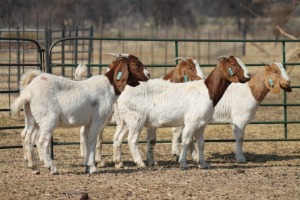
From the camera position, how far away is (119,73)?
11.5 m

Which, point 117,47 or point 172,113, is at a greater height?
point 117,47

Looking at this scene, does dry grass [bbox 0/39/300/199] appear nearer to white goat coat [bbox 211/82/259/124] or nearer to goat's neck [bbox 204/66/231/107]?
white goat coat [bbox 211/82/259/124]

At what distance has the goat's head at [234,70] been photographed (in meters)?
12.1

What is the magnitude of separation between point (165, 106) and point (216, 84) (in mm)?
856

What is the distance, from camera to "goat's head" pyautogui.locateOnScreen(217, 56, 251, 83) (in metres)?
12.1

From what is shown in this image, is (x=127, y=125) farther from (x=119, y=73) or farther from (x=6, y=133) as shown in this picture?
(x=6, y=133)

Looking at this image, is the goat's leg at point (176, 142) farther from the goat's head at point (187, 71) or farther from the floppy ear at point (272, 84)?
the floppy ear at point (272, 84)

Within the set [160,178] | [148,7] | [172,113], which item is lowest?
[160,178]

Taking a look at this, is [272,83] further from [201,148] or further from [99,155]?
[99,155]

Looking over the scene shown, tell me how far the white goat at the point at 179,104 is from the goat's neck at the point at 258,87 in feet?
3.98

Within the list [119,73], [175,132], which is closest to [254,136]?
[175,132]

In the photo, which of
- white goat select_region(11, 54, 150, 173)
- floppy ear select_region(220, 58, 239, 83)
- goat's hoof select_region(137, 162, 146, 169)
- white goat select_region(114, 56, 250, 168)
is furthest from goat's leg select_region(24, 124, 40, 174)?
floppy ear select_region(220, 58, 239, 83)

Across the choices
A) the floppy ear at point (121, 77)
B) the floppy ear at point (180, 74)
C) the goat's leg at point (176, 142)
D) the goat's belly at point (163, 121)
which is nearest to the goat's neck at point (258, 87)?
the floppy ear at point (180, 74)

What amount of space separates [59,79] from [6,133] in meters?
5.34
